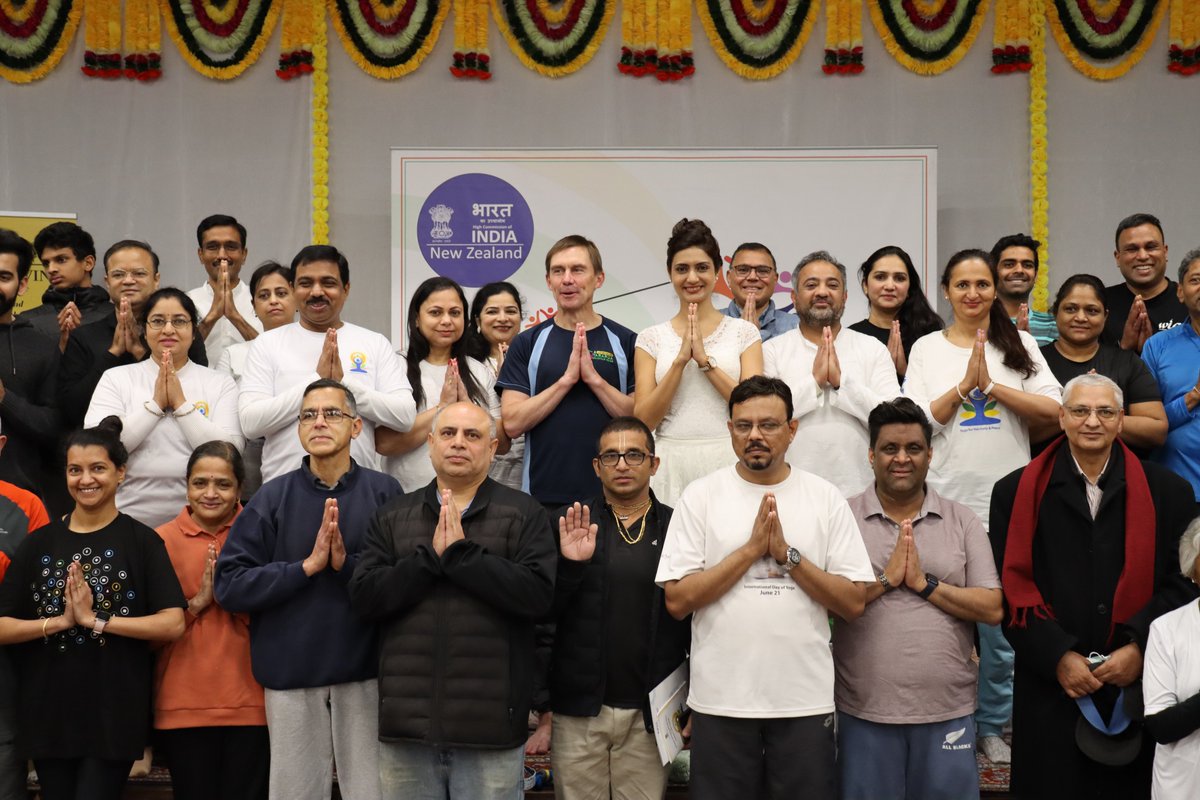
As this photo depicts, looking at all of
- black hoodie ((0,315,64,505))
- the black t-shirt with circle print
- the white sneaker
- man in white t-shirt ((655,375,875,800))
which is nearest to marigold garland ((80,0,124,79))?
black hoodie ((0,315,64,505))

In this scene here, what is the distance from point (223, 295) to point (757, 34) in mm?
3748

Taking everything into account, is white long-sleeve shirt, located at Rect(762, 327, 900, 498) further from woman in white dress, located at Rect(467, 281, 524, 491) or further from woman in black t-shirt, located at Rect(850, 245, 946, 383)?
→ woman in white dress, located at Rect(467, 281, 524, 491)

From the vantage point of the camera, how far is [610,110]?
7.67 meters

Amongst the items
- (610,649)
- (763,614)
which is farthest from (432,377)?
(763,614)

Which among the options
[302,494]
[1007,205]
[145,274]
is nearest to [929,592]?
[302,494]

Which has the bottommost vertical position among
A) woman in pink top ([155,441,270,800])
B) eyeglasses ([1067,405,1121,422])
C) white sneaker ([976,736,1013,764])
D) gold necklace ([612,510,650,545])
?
white sneaker ([976,736,1013,764])

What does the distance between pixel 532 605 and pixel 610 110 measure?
457cm

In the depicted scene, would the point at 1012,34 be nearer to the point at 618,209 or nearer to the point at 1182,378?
the point at 618,209

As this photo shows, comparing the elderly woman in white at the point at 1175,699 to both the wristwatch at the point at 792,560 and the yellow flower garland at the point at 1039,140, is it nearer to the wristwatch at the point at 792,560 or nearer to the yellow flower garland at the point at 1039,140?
the wristwatch at the point at 792,560

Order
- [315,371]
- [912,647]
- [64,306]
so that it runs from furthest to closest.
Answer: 1. [64,306]
2. [315,371]
3. [912,647]

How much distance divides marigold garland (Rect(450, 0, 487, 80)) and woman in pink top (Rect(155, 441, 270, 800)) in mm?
4228

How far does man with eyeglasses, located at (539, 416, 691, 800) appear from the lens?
3.89 m

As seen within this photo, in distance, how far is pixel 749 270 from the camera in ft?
18.1

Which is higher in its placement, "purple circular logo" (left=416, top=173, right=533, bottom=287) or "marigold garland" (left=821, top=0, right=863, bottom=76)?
"marigold garland" (left=821, top=0, right=863, bottom=76)
